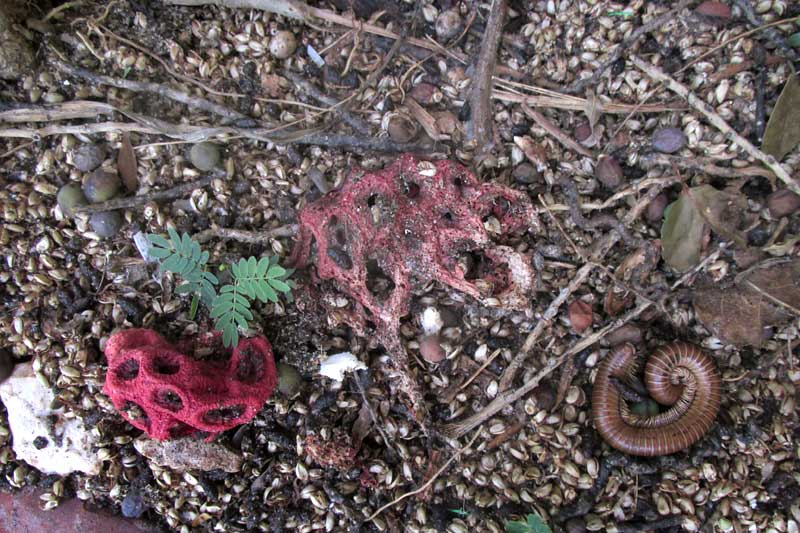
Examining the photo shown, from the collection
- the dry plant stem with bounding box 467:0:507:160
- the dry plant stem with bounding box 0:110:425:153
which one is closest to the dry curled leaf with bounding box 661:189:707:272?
the dry plant stem with bounding box 467:0:507:160

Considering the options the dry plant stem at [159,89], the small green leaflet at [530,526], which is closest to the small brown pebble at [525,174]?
the dry plant stem at [159,89]

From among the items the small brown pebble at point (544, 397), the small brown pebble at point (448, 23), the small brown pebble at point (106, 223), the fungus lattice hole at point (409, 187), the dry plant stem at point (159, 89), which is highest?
the small brown pebble at point (448, 23)

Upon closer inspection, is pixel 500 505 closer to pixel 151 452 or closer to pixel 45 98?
pixel 151 452

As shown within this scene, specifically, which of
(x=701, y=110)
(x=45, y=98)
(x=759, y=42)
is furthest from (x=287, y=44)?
(x=759, y=42)

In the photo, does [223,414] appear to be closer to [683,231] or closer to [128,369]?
[128,369]

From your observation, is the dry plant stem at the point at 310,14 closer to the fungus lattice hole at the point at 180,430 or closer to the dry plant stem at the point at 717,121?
the dry plant stem at the point at 717,121

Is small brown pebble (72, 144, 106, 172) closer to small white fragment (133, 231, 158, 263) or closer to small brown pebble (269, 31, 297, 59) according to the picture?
small white fragment (133, 231, 158, 263)

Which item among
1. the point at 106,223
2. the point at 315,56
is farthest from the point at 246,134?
the point at 106,223
